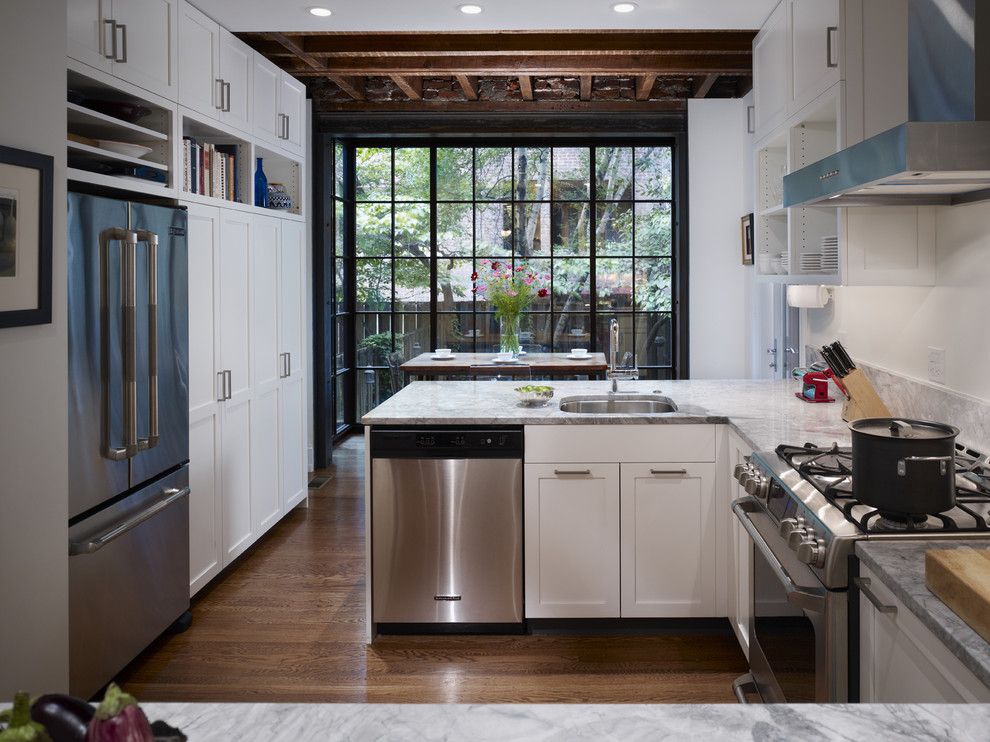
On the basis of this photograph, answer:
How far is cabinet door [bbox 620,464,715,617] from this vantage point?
3189mm

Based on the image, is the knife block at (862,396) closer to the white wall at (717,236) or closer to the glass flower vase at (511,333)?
the white wall at (717,236)

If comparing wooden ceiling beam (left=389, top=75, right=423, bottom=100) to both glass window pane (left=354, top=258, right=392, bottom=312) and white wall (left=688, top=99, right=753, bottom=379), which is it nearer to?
glass window pane (left=354, top=258, right=392, bottom=312)

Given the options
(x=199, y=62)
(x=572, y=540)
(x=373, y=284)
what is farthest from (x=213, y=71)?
(x=373, y=284)

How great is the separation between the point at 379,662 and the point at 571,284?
464 cm

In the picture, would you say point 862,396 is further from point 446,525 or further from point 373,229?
point 373,229

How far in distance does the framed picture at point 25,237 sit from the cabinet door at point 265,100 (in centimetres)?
222

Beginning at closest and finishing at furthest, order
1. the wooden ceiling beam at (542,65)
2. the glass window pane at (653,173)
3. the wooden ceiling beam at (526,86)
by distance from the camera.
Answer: the wooden ceiling beam at (542,65), the wooden ceiling beam at (526,86), the glass window pane at (653,173)

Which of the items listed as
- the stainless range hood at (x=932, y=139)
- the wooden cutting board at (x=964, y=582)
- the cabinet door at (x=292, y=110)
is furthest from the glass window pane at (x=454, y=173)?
the wooden cutting board at (x=964, y=582)

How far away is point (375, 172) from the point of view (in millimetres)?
7254

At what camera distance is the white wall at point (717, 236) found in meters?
6.51

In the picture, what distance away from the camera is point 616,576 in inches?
127

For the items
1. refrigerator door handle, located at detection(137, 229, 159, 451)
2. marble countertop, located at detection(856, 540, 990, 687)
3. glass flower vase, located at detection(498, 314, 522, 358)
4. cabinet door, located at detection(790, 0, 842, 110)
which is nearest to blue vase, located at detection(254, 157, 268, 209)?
refrigerator door handle, located at detection(137, 229, 159, 451)

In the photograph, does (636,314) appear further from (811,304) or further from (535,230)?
(811,304)

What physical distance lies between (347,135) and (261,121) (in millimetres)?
2179
